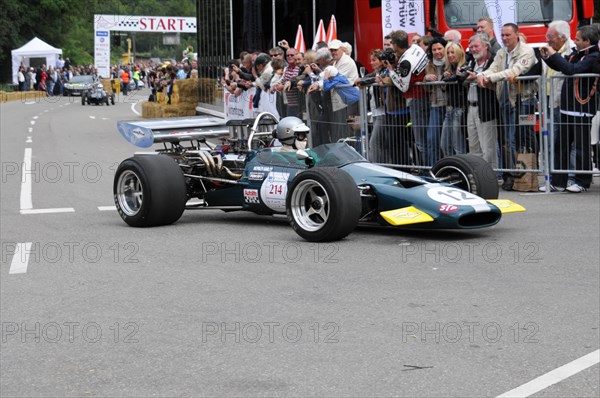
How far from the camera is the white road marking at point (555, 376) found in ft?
16.7

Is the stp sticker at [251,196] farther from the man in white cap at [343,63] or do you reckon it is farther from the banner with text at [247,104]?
the banner with text at [247,104]

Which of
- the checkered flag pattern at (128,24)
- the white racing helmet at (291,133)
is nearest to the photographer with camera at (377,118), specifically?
the white racing helmet at (291,133)

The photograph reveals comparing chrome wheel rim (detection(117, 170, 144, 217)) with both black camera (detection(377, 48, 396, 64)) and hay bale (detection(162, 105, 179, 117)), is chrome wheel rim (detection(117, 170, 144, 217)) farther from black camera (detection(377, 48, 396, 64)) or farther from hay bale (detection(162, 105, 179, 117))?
hay bale (detection(162, 105, 179, 117))

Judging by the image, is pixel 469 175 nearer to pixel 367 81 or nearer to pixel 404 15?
pixel 367 81

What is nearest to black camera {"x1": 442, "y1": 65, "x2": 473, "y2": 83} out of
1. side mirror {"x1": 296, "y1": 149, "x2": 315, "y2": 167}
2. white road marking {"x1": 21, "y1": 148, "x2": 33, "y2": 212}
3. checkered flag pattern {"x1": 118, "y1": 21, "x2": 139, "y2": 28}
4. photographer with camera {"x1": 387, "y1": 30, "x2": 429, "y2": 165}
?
photographer with camera {"x1": 387, "y1": 30, "x2": 429, "y2": 165}

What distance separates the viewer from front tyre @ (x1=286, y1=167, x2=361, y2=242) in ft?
29.6

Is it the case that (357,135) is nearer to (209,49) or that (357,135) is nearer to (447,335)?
(447,335)

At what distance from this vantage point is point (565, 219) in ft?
34.8

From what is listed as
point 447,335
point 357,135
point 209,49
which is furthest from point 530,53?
point 209,49

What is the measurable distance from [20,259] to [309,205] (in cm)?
265

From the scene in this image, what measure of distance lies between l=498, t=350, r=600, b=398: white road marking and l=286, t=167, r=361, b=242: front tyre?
3538 millimetres

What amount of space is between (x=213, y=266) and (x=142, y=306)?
1.47m

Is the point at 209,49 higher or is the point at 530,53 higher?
the point at 209,49

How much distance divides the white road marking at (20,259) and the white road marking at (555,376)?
4.74 metres
